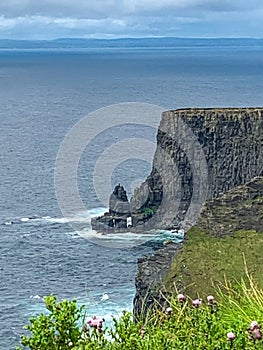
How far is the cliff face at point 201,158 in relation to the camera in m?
108

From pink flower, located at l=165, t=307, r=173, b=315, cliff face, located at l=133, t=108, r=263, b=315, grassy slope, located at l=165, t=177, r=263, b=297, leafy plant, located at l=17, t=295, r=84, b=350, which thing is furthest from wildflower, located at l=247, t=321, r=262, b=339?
cliff face, located at l=133, t=108, r=263, b=315

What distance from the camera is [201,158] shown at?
373 feet

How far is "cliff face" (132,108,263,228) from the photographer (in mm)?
108375

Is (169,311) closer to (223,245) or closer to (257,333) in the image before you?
(257,333)

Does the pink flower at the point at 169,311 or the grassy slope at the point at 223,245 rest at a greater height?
the pink flower at the point at 169,311

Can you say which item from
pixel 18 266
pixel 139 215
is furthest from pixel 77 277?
pixel 139 215

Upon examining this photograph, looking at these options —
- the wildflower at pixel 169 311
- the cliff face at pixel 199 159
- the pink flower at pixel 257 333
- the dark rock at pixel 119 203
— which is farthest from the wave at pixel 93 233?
the pink flower at pixel 257 333

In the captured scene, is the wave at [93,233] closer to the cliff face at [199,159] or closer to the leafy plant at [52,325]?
the cliff face at [199,159]

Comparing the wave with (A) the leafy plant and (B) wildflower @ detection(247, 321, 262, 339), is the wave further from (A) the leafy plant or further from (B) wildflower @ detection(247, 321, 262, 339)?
(B) wildflower @ detection(247, 321, 262, 339)

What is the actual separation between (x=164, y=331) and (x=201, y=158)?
10352 cm

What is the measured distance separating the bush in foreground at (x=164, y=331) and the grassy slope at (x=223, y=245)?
32.7m

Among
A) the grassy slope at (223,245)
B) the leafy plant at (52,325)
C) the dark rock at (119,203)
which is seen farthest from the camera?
the dark rock at (119,203)

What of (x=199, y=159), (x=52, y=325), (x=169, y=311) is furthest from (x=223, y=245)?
(x=199, y=159)

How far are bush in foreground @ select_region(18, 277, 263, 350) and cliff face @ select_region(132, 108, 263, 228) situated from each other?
309 feet
